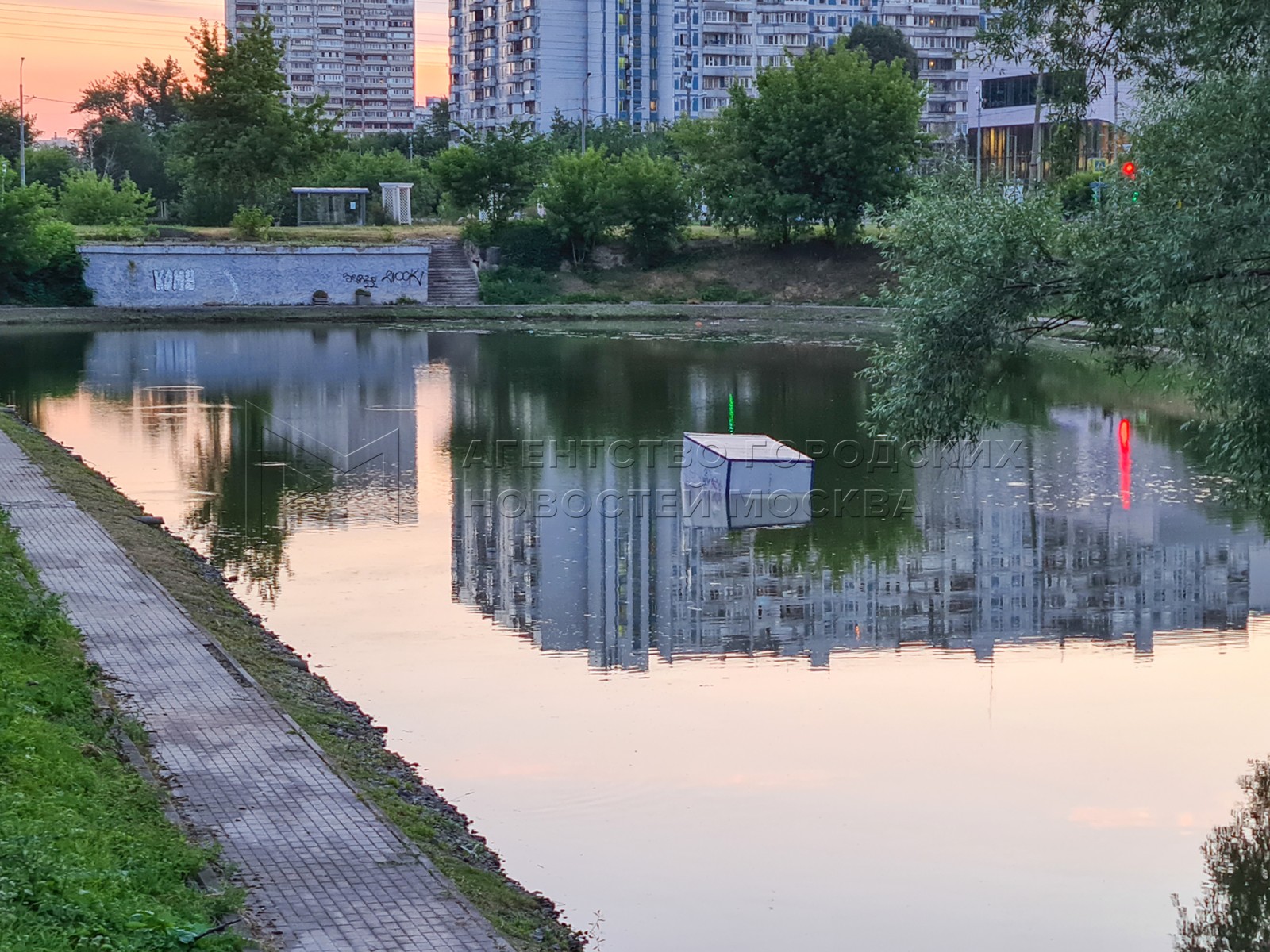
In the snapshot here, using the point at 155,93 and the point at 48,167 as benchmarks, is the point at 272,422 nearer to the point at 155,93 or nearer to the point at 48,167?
the point at 48,167

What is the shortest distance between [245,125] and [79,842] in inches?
2589

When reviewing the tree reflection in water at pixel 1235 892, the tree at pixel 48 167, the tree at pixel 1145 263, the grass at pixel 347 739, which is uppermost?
the tree at pixel 48 167

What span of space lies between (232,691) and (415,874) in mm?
4179

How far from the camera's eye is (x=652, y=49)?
5320 inches

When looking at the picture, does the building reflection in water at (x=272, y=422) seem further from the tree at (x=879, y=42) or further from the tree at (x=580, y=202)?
the tree at (x=879, y=42)

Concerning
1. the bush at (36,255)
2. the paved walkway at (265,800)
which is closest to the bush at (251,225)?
the bush at (36,255)

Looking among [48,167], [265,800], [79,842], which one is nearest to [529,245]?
[48,167]

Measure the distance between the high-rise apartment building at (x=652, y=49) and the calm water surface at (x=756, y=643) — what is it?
102 metres

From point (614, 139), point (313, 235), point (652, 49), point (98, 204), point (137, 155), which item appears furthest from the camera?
point (652, 49)

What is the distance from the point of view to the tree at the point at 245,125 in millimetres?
69562

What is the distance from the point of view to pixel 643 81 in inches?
5340

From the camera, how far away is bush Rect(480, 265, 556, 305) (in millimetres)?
66750

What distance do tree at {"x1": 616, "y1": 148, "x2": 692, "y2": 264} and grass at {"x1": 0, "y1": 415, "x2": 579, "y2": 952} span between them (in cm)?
4979

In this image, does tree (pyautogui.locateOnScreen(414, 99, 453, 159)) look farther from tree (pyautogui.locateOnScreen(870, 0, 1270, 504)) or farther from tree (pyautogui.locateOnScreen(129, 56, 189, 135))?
tree (pyautogui.locateOnScreen(870, 0, 1270, 504))
